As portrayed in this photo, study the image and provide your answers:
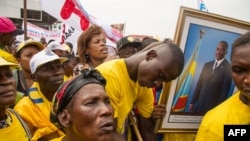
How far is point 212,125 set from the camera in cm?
191

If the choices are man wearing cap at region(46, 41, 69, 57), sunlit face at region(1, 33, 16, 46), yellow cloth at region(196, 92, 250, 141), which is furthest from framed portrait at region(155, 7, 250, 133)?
man wearing cap at region(46, 41, 69, 57)

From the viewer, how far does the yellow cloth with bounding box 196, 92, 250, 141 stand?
1.88 meters

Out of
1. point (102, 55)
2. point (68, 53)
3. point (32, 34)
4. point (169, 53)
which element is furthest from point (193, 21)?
point (32, 34)

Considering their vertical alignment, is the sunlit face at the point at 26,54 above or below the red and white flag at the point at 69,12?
below

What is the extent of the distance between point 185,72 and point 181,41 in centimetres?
25

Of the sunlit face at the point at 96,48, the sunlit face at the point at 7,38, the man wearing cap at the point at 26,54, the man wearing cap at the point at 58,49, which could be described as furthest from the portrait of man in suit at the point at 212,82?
the man wearing cap at the point at 58,49

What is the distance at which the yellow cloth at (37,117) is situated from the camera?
250 cm

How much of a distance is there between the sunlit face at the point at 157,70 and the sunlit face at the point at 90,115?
49 centimetres

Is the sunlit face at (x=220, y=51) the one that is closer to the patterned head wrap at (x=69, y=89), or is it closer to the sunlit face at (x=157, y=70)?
the sunlit face at (x=157, y=70)

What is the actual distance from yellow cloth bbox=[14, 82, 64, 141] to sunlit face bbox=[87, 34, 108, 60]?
38.7 inches

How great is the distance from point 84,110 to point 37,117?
0.90 metres

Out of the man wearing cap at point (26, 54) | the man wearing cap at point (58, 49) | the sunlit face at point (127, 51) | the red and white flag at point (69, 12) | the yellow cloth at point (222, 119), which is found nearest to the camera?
the yellow cloth at point (222, 119)

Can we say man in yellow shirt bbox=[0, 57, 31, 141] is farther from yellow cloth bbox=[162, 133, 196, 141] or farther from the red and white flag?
the red and white flag

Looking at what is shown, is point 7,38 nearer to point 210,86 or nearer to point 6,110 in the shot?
point 6,110
